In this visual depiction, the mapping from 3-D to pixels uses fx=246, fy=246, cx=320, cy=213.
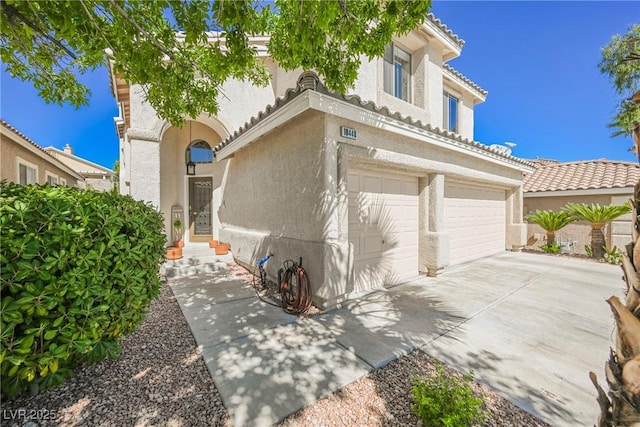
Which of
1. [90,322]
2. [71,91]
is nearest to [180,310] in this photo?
[90,322]

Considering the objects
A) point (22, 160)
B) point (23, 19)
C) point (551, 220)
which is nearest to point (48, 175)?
point (22, 160)

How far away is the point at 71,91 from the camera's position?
171 inches

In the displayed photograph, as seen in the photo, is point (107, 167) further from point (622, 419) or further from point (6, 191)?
point (622, 419)

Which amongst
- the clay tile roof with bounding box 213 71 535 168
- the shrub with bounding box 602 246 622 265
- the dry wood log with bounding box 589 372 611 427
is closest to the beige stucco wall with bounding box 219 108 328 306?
the clay tile roof with bounding box 213 71 535 168

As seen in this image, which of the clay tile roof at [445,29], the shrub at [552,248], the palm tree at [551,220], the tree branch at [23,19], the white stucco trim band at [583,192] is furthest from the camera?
the shrub at [552,248]

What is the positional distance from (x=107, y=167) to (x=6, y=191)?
44.2m

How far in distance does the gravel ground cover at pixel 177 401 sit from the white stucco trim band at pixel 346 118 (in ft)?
14.2

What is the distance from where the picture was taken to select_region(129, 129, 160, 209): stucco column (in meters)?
8.39

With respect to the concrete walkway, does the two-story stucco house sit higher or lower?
higher

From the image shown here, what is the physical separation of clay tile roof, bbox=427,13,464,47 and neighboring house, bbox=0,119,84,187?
1426cm

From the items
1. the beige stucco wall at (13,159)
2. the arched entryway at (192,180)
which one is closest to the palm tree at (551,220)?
the arched entryway at (192,180)

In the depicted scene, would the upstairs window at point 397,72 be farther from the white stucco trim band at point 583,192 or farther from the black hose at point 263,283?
the white stucco trim band at point 583,192

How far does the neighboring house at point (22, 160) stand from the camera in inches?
368

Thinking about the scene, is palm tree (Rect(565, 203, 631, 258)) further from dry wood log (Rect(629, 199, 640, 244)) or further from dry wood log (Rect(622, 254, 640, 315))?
dry wood log (Rect(622, 254, 640, 315))
